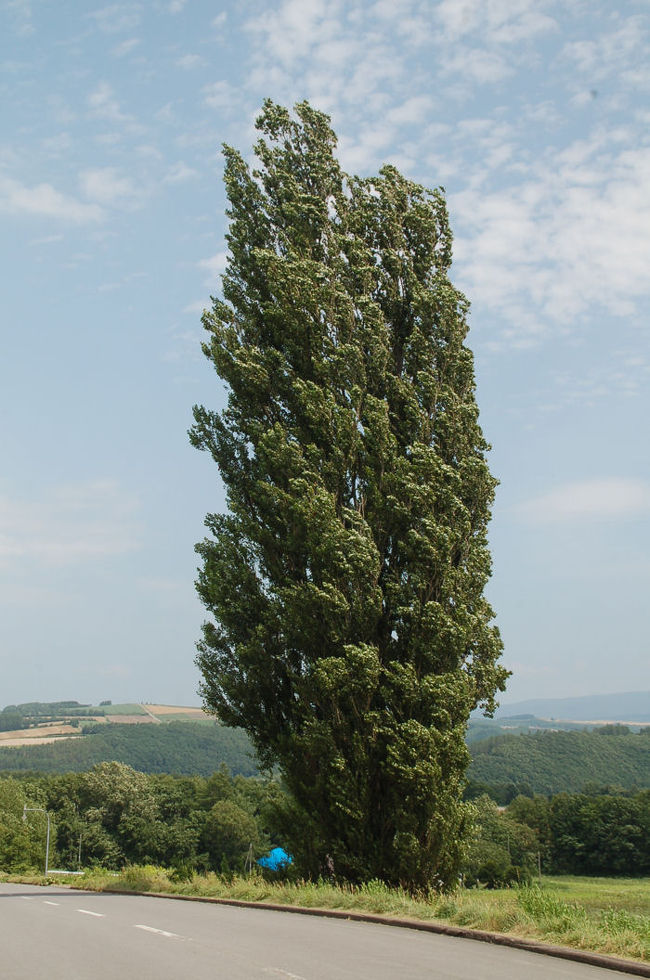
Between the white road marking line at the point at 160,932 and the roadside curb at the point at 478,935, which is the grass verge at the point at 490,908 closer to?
the roadside curb at the point at 478,935

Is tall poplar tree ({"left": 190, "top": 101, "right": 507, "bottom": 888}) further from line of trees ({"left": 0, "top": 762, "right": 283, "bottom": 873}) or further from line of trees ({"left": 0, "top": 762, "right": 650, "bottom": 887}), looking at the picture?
line of trees ({"left": 0, "top": 762, "right": 283, "bottom": 873})

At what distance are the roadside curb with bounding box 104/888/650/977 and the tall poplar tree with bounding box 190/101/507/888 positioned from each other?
2142 millimetres

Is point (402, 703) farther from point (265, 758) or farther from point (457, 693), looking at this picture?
point (265, 758)

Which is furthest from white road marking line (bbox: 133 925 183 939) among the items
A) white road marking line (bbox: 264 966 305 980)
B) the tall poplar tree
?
the tall poplar tree

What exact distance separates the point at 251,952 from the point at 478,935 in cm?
283

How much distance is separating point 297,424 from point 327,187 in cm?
608

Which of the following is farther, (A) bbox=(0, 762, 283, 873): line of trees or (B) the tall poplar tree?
(A) bbox=(0, 762, 283, 873): line of trees

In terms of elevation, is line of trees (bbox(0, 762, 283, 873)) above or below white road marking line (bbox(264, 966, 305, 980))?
below

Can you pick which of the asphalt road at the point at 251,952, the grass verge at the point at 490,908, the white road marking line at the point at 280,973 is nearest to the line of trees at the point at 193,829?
the grass verge at the point at 490,908

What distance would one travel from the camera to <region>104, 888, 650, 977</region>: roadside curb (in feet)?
26.4

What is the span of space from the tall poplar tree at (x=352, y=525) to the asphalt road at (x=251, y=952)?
3.25 m

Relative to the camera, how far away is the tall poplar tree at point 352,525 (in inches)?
604

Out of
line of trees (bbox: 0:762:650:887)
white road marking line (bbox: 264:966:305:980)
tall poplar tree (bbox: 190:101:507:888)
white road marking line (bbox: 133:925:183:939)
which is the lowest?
line of trees (bbox: 0:762:650:887)

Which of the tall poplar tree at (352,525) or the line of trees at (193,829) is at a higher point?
the tall poplar tree at (352,525)
